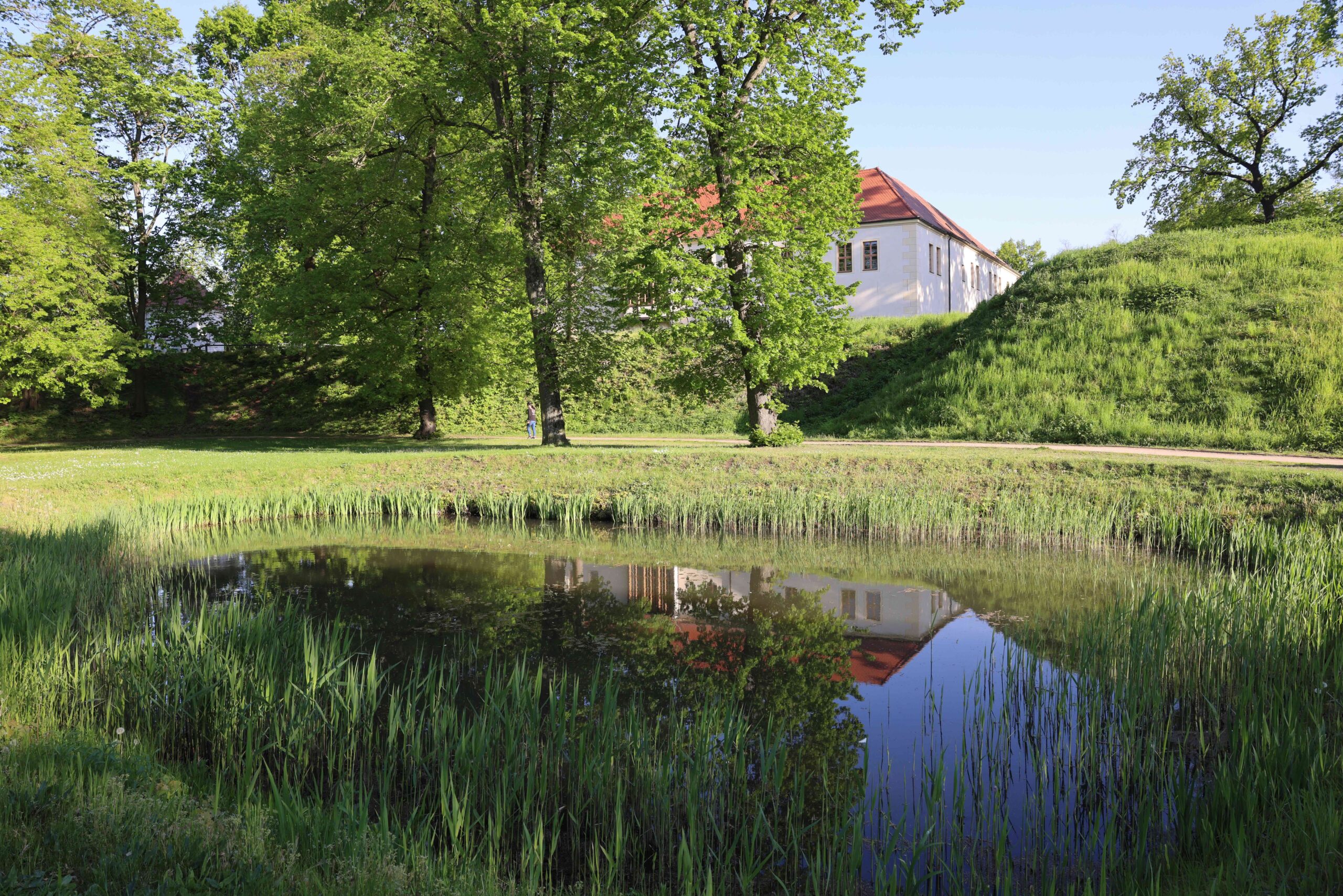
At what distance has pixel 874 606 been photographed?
10688 millimetres

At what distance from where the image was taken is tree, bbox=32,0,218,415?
30031 millimetres

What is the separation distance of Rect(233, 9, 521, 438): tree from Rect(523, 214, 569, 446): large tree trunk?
125cm

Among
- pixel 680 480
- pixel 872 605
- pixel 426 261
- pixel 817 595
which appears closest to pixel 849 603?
pixel 872 605

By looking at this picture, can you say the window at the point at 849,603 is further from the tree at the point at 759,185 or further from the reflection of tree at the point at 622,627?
the tree at the point at 759,185

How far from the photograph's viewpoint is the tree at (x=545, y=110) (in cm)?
2030

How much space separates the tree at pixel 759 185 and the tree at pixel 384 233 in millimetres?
6782

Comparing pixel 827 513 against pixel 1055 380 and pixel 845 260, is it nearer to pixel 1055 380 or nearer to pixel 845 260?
pixel 1055 380

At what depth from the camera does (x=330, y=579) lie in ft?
39.3

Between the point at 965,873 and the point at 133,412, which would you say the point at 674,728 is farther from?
the point at 133,412

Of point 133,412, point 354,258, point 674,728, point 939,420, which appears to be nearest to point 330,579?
point 674,728

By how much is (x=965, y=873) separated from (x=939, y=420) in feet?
71.2

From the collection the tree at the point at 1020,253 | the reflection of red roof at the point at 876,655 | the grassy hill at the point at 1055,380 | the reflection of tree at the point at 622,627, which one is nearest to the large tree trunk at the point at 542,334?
the grassy hill at the point at 1055,380

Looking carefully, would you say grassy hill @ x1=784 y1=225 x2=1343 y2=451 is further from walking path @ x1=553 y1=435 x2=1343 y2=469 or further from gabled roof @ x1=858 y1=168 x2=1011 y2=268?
gabled roof @ x1=858 y1=168 x2=1011 y2=268

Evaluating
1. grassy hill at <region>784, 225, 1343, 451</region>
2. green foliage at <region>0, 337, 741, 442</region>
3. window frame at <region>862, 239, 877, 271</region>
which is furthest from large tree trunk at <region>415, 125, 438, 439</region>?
window frame at <region>862, 239, 877, 271</region>
